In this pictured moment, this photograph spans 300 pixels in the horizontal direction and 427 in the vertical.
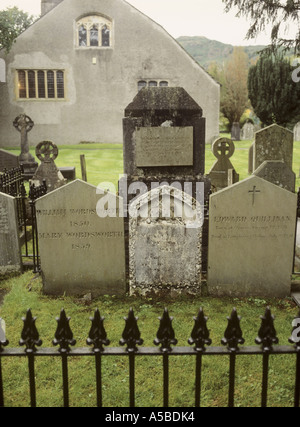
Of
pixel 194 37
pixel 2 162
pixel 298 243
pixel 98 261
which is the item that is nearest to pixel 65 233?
pixel 98 261

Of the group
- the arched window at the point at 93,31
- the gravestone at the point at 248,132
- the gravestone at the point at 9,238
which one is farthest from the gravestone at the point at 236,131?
the gravestone at the point at 9,238

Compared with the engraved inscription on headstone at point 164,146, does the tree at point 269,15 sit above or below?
above

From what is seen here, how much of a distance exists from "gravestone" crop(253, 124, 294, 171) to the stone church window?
17208 mm

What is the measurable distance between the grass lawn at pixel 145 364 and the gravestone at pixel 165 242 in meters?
0.24

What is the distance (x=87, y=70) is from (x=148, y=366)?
78.5 ft

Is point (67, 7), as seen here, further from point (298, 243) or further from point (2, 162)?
point (298, 243)

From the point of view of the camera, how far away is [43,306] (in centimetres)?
539

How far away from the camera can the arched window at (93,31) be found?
82.0 ft

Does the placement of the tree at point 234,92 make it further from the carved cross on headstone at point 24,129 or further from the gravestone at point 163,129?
the gravestone at point 163,129

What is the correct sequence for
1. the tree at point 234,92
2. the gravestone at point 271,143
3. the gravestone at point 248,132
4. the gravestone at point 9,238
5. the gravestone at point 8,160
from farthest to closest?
the tree at point 234,92 < the gravestone at point 248,132 < the gravestone at point 8,160 < the gravestone at point 271,143 < the gravestone at point 9,238

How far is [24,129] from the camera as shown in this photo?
15.5m
